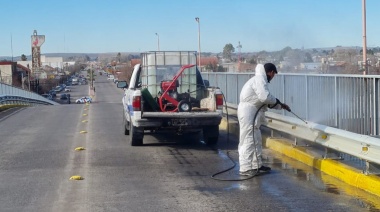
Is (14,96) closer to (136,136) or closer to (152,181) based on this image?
(136,136)

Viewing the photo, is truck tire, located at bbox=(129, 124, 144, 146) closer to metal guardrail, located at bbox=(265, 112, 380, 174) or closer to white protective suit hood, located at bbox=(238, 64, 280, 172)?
metal guardrail, located at bbox=(265, 112, 380, 174)

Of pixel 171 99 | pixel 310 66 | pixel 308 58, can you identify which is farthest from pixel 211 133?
pixel 308 58

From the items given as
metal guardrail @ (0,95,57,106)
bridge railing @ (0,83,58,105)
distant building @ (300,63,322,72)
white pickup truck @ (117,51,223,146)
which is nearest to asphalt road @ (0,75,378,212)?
white pickup truck @ (117,51,223,146)

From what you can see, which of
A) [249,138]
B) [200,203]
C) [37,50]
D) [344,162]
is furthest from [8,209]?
[37,50]

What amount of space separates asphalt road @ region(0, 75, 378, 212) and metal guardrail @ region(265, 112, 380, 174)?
49cm

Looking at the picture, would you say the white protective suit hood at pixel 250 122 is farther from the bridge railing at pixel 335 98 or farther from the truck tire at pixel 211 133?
the truck tire at pixel 211 133

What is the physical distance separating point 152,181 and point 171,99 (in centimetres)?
440

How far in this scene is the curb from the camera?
328 inches

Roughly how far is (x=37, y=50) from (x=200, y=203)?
103m

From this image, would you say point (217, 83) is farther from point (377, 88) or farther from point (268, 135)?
point (377, 88)

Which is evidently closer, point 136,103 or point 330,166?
point 330,166

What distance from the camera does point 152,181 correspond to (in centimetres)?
955

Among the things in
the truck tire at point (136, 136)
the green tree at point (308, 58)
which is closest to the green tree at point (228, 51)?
the green tree at point (308, 58)

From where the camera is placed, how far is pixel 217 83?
22000mm
